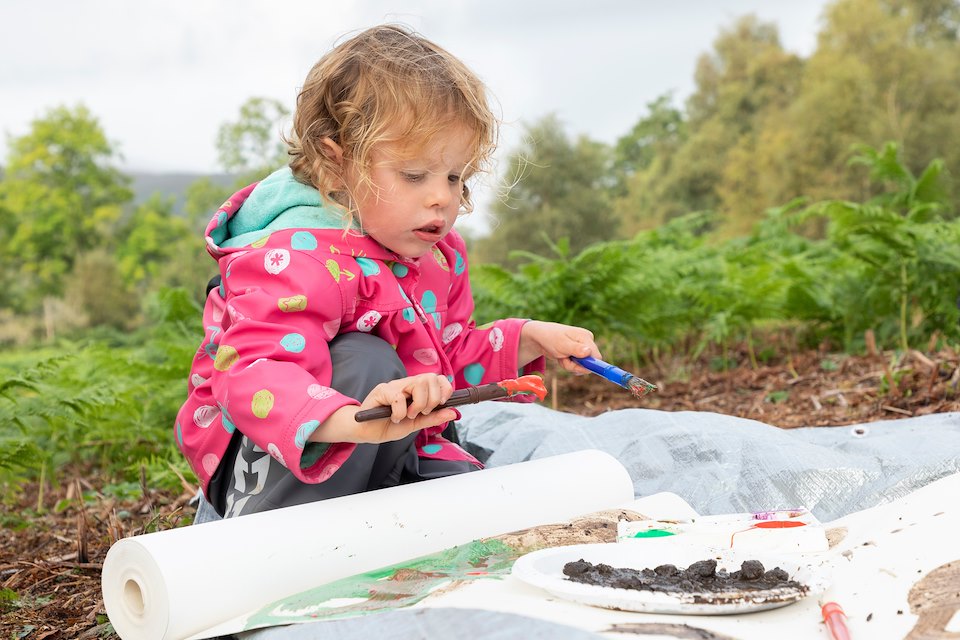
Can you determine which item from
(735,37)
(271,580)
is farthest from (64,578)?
(735,37)

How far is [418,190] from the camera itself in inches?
79.6

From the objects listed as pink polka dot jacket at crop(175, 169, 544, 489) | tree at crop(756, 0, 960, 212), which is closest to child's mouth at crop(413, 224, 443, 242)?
pink polka dot jacket at crop(175, 169, 544, 489)

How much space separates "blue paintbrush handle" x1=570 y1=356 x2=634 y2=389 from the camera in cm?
191

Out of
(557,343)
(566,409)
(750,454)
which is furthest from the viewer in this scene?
(566,409)

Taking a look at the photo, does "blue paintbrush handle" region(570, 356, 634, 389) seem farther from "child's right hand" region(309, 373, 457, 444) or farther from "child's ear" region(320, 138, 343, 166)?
"child's ear" region(320, 138, 343, 166)

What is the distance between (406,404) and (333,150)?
0.79 metres

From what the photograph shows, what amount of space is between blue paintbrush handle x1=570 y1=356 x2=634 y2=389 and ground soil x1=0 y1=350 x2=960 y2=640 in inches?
46.8

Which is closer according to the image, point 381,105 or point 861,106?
point 381,105

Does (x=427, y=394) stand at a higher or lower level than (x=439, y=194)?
lower

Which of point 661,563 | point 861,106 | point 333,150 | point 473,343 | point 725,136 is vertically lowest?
point 661,563

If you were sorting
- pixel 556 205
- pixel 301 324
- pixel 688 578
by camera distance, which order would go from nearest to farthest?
pixel 688 578 < pixel 301 324 < pixel 556 205

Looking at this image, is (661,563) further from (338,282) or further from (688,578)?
(338,282)

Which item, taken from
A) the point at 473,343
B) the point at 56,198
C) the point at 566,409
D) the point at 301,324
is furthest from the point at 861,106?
the point at 56,198

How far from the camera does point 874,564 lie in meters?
1.48
